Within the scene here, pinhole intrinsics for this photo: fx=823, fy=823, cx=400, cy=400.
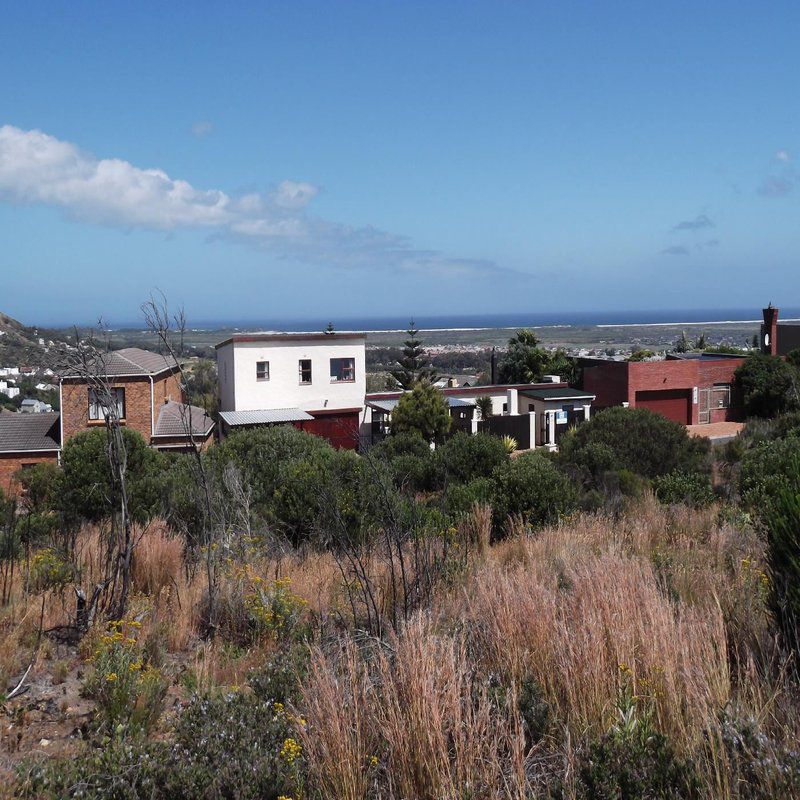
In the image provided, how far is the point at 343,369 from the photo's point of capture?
135 feet

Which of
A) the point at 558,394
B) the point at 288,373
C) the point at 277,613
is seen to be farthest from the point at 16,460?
the point at 277,613

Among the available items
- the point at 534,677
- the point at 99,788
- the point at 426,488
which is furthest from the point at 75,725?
the point at 426,488

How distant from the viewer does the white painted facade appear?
39.2m

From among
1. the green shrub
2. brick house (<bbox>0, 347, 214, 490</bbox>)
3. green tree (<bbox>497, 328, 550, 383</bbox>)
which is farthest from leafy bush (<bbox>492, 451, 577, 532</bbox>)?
green tree (<bbox>497, 328, 550, 383</bbox>)

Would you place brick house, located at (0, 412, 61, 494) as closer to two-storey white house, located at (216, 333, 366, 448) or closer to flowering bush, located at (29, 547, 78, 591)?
two-storey white house, located at (216, 333, 366, 448)

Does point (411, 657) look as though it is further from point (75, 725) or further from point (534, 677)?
point (75, 725)

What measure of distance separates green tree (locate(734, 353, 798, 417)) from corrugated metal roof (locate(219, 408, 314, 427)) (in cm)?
2182

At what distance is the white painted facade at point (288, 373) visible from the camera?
3919 centimetres

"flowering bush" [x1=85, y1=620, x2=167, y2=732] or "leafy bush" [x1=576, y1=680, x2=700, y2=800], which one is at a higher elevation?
"leafy bush" [x1=576, y1=680, x2=700, y2=800]

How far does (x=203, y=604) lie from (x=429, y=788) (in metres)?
3.76

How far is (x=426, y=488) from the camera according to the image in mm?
18422

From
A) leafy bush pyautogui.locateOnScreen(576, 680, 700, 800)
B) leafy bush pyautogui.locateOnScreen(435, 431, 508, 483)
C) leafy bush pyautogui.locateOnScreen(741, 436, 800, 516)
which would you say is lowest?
leafy bush pyautogui.locateOnScreen(435, 431, 508, 483)

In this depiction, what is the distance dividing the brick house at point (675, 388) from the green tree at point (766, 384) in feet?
2.13

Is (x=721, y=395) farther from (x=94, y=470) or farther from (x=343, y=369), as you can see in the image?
(x=94, y=470)
